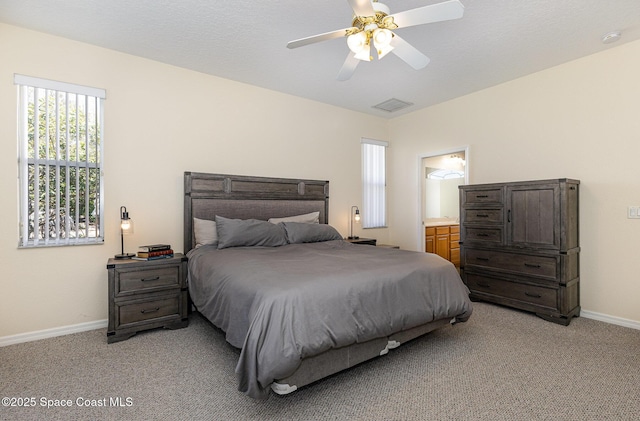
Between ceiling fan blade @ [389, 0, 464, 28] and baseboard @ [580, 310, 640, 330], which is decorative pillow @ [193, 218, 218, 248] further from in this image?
baseboard @ [580, 310, 640, 330]

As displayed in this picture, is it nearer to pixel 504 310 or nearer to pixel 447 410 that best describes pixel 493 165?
pixel 504 310

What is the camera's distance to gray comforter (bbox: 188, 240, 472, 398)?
174 centimetres

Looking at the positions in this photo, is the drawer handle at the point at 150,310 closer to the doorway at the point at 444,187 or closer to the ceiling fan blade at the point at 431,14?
the ceiling fan blade at the point at 431,14

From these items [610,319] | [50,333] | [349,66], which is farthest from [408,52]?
[50,333]

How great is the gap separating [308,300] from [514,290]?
2877 millimetres

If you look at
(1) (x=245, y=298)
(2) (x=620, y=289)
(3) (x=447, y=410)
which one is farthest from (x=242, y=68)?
(2) (x=620, y=289)

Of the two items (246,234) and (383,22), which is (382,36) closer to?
(383,22)

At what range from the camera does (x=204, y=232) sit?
3520 millimetres

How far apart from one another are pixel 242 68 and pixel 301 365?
10.6ft

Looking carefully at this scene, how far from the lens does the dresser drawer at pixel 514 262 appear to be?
3.32 metres

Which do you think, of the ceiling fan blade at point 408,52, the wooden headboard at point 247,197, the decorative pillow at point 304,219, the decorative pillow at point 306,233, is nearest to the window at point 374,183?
the wooden headboard at point 247,197

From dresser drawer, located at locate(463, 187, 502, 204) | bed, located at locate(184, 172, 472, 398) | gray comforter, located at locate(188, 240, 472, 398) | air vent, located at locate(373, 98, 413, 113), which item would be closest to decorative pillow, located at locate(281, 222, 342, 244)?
bed, located at locate(184, 172, 472, 398)

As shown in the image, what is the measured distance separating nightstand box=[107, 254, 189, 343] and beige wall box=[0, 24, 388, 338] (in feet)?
1.90

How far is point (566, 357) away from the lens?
2475 millimetres
